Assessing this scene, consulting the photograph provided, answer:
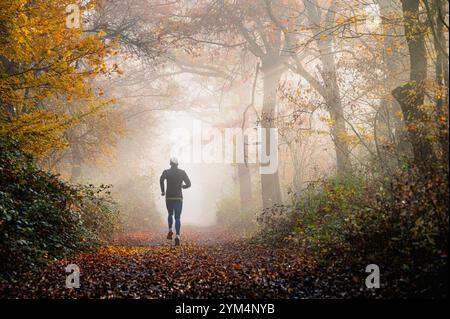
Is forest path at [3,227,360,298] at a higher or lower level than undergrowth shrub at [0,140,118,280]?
lower

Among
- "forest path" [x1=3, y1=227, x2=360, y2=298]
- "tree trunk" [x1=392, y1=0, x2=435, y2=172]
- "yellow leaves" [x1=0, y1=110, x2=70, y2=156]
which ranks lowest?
"forest path" [x1=3, y1=227, x2=360, y2=298]

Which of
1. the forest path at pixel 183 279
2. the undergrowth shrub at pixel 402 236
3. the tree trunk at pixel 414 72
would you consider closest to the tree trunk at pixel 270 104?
the tree trunk at pixel 414 72

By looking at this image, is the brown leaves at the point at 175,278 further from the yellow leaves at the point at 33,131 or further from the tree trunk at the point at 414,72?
the tree trunk at the point at 414,72

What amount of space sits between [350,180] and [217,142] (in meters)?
26.6

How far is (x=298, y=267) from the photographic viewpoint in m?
6.72

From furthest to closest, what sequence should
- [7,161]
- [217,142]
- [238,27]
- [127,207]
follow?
[217,142], [127,207], [238,27], [7,161]

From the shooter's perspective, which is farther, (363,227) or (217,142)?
(217,142)

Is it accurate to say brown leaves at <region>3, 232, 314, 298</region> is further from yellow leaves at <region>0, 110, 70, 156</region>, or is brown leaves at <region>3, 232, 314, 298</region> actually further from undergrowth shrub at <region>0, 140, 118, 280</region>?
yellow leaves at <region>0, 110, 70, 156</region>

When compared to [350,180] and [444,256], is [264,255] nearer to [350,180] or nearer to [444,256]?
[350,180]

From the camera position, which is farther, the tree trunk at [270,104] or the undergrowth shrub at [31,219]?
the tree trunk at [270,104]

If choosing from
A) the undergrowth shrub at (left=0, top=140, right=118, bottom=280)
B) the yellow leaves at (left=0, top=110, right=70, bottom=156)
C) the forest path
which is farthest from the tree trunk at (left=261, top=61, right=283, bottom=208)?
the forest path

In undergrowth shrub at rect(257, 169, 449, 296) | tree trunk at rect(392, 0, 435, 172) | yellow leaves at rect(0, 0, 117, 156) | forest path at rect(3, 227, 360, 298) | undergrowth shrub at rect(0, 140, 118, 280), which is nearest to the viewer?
undergrowth shrub at rect(257, 169, 449, 296)
